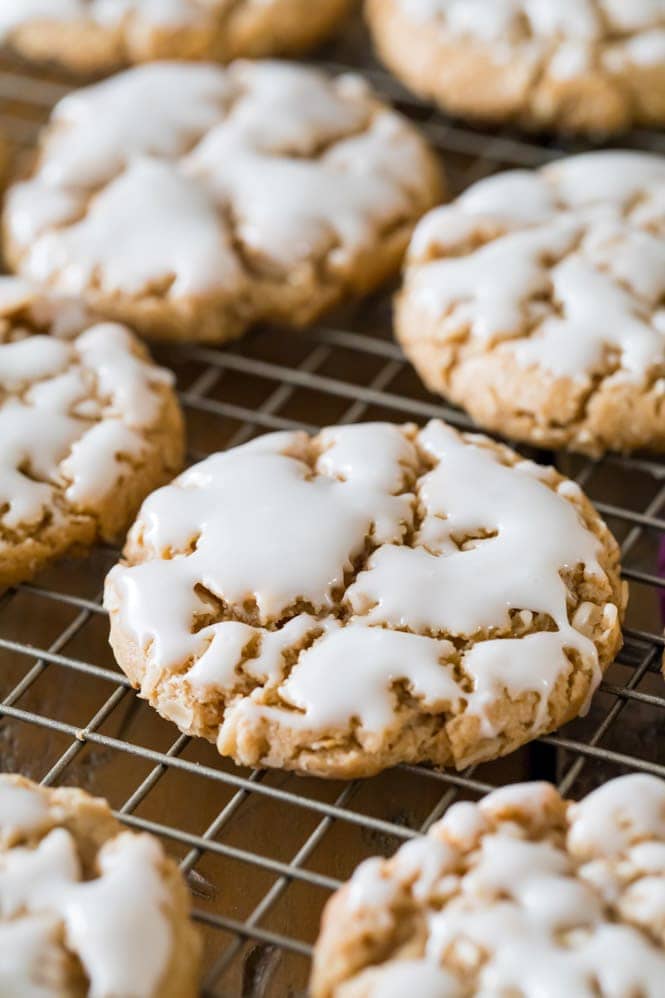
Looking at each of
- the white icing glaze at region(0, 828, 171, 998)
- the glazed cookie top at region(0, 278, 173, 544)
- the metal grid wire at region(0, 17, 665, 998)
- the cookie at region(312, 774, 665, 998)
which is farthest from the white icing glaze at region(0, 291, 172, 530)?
the cookie at region(312, 774, 665, 998)

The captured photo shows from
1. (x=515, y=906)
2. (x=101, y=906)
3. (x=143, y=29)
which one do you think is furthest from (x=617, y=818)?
(x=143, y=29)

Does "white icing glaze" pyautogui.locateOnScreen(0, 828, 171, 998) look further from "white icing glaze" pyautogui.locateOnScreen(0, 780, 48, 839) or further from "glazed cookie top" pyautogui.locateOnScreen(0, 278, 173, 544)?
"glazed cookie top" pyautogui.locateOnScreen(0, 278, 173, 544)

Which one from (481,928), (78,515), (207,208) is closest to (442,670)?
(481,928)

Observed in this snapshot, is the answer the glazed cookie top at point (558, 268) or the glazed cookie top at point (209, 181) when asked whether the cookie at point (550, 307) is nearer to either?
the glazed cookie top at point (558, 268)

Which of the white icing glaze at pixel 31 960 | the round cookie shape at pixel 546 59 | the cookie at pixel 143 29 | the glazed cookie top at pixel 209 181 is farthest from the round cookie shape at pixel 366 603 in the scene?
the cookie at pixel 143 29

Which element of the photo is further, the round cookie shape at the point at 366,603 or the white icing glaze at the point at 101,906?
the round cookie shape at the point at 366,603
